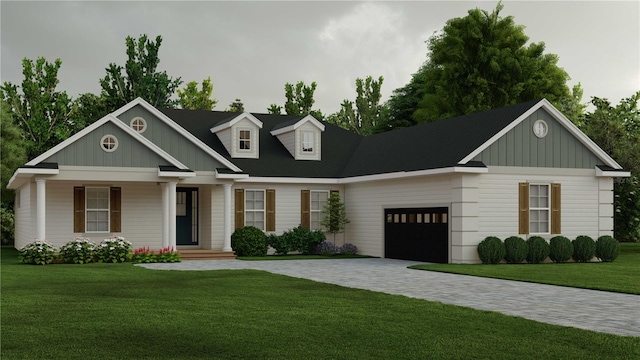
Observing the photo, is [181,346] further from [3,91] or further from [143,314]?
[3,91]

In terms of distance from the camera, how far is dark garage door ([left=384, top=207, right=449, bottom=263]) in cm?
2528

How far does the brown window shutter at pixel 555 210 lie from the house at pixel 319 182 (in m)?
0.04

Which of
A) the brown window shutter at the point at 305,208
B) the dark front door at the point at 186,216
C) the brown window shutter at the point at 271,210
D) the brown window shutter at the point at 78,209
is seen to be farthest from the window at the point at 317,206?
the brown window shutter at the point at 78,209

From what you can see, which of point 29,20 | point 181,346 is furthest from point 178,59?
point 181,346

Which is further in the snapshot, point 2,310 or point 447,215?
point 447,215

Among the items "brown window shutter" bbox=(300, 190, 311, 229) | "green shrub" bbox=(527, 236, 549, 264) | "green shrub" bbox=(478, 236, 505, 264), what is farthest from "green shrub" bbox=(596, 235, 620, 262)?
"brown window shutter" bbox=(300, 190, 311, 229)

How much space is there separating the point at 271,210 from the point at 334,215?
8.06ft

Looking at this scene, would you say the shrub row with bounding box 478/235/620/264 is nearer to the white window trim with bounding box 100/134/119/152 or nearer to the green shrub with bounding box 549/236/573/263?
the green shrub with bounding box 549/236/573/263

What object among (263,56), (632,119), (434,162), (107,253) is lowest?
(107,253)

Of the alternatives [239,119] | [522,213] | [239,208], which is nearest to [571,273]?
[522,213]

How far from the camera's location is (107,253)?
83.1 feet

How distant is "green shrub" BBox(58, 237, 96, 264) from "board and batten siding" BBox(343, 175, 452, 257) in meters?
10.3

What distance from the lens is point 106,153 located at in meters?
25.9

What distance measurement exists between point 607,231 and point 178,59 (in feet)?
86.4
